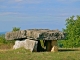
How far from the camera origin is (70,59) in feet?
57.3

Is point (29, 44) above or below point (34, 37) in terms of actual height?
below

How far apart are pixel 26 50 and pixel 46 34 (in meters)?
1.74

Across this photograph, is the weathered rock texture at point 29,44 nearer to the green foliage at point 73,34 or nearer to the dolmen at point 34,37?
the dolmen at point 34,37

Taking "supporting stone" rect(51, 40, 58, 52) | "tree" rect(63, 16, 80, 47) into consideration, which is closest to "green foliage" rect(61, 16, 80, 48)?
"tree" rect(63, 16, 80, 47)

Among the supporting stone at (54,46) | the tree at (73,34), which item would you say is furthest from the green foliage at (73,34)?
the supporting stone at (54,46)

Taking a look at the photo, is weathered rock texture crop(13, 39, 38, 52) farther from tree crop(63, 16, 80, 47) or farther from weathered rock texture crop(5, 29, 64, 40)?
tree crop(63, 16, 80, 47)

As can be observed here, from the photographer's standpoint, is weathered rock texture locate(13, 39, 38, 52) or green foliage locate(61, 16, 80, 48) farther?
green foliage locate(61, 16, 80, 48)

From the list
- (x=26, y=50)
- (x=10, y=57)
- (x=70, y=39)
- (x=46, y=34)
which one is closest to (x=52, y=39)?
(x=46, y=34)

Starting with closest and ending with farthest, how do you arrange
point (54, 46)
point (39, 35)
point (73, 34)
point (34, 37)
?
1. point (39, 35)
2. point (34, 37)
3. point (54, 46)
4. point (73, 34)

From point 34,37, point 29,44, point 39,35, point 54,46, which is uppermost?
point 39,35

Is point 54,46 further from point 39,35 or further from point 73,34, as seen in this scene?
point 73,34

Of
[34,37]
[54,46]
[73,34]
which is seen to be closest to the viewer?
[34,37]

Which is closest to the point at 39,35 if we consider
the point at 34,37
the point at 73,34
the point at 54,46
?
the point at 34,37

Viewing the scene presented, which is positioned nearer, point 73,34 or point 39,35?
point 39,35
